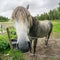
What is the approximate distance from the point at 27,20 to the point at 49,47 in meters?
2.82

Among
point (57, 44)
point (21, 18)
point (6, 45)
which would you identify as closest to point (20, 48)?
point (21, 18)

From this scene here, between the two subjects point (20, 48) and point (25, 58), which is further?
point (25, 58)

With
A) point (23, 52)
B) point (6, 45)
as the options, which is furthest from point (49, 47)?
point (23, 52)

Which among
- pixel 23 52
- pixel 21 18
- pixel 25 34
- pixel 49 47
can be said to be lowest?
pixel 49 47

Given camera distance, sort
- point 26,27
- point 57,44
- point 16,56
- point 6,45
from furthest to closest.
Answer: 1. point 6,45
2. point 57,44
3. point 26,27
4. point 16,56

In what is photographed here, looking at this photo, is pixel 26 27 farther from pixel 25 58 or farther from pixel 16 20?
pixel 25 58

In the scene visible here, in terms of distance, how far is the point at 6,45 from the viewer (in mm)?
6641

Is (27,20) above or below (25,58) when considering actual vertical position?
above

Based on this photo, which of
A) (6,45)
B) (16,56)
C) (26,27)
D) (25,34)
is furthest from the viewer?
(6,45)

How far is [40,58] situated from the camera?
10.5 ft

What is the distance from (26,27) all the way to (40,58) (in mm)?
515

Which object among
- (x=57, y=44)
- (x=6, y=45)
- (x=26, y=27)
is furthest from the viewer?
(x=6, y=45)

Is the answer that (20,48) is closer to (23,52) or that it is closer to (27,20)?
(23,52)

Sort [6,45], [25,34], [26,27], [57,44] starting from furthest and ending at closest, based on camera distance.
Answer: [6,45] < [57,44] < [26,27] < [25,34]
